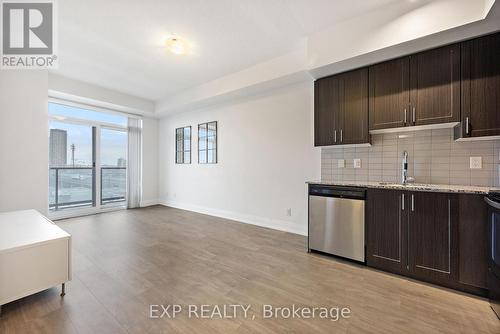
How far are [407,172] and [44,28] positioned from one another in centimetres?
501

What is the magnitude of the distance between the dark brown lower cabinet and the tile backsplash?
0.61 meters

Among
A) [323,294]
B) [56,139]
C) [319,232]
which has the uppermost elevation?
[56,139]

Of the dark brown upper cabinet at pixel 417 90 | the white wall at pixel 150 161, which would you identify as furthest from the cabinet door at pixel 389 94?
the white wall at pixel 150 161

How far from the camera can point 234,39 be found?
3.06 meters

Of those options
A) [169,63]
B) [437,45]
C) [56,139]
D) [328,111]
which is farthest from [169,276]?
[56,139]

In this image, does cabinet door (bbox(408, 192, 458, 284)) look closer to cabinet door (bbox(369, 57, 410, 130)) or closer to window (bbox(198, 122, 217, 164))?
cabinet door (bbox(369, 57, 410, 130))

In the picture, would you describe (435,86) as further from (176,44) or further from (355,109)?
(176,44)

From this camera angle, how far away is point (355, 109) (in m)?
2.88

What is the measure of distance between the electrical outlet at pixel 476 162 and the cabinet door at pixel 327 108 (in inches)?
55.8

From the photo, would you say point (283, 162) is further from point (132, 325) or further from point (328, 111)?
point (132, 325)

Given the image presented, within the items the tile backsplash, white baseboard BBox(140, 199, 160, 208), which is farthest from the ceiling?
white baseboard BBox(140, 199, 160, 208)

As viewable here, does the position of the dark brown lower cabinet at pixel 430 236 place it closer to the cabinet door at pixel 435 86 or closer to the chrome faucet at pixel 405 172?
the chrome faucet at pixel 405 172

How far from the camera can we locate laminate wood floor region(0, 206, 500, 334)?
5.34 feet

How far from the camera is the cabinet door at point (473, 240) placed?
197 centimetres
